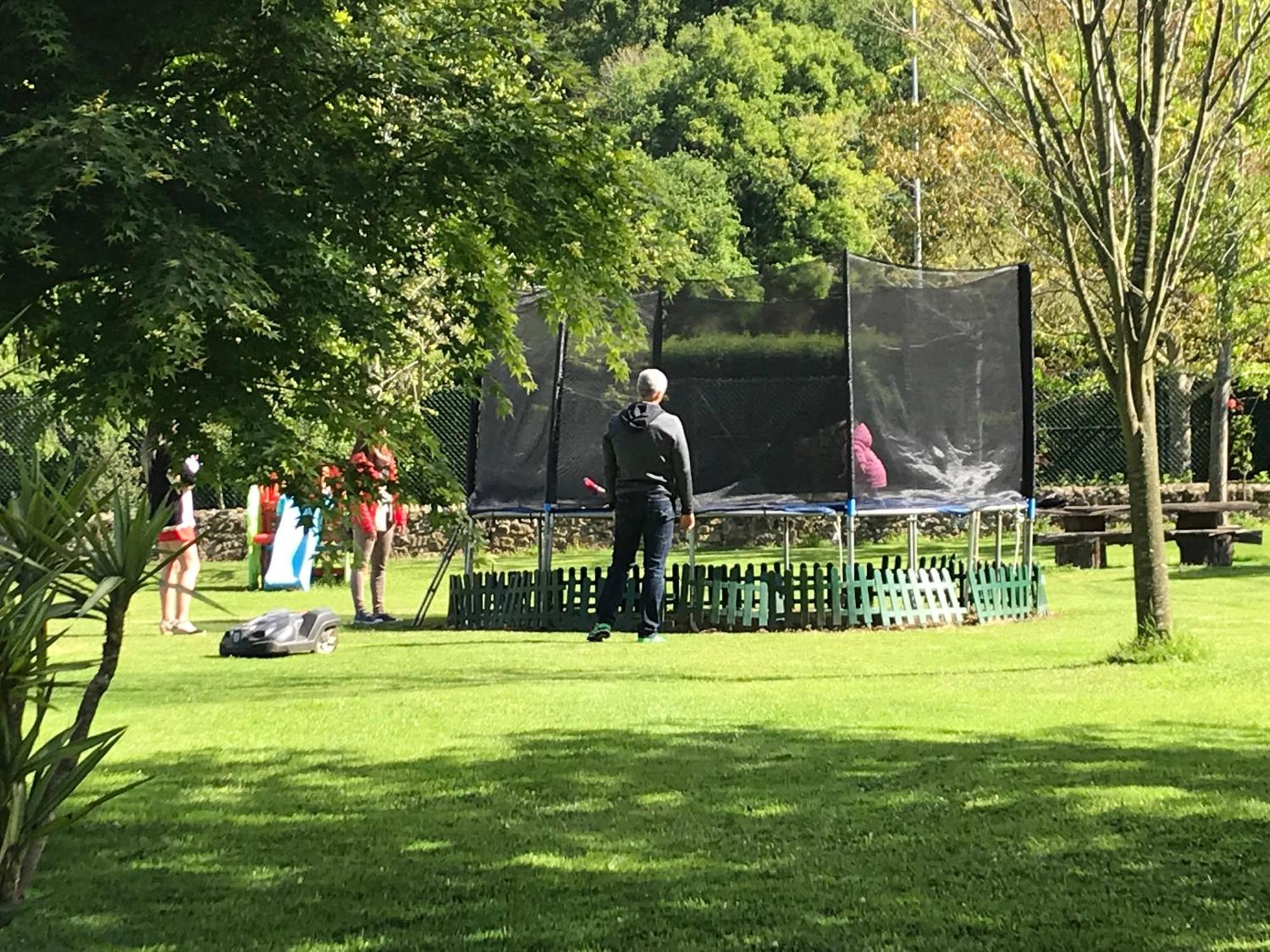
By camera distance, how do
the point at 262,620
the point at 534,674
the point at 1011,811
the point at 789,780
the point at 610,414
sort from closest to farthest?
the point at 1011,811
the point at 789,780
the point at 534,674
the point at 262,620
the point at 610,414

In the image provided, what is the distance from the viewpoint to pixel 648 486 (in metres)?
13.9

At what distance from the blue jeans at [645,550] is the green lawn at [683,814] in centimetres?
261

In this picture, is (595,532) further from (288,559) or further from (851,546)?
(851,546)

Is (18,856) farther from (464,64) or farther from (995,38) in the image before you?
(995,38)

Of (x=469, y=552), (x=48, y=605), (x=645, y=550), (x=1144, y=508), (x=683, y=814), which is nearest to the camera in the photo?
(x=48, y=605)

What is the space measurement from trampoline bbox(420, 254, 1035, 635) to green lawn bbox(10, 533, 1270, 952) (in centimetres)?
458

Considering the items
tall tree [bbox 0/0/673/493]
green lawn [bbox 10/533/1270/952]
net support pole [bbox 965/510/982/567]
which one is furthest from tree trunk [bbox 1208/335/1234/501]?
tall tree [bbox 0/0/673/493]

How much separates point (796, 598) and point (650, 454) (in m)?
2.42

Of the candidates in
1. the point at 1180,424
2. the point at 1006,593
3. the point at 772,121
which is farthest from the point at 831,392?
the point at 772,121

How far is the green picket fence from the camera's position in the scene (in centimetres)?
1544

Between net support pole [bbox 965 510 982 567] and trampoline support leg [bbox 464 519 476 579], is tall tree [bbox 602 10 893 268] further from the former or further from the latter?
trampoline support leg [bbox 464 519 476 579]

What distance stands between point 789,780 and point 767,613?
8591mm

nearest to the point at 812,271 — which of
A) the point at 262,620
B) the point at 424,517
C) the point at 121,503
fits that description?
the point at 262,620

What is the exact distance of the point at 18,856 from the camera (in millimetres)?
4887
